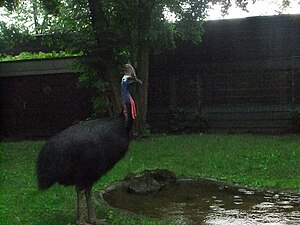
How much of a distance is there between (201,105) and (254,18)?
2.64m

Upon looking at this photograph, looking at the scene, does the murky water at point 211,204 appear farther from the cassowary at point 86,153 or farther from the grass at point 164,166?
the cassowary at point 86,153

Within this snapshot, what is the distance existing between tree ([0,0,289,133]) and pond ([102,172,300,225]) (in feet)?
16.6

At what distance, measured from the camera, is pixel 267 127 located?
1491cm

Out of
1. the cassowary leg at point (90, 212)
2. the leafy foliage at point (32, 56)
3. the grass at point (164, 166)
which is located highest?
the leafy foliage at point (32, 56)

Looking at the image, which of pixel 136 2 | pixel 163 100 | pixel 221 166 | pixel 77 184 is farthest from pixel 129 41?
pixel 77 184

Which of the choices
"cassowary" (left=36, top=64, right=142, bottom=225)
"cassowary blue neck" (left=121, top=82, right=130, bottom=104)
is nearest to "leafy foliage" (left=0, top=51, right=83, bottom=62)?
"cassowary blue neck" (left=121, top=82, right=130, bottom=104)

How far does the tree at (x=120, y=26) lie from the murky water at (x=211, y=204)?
507 cm

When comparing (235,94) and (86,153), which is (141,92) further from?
(86,153)

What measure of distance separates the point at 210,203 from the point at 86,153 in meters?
2.18

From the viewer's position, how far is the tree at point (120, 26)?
12742 millimetres

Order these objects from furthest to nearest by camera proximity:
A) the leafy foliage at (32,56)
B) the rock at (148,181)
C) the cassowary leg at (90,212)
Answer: the leafy foliage at (32,56)
the rock at (148,181)
the cassowary leg at (90,212)

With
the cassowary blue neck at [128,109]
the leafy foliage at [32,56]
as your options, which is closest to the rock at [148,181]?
the cassowary blue neck at [128,109]

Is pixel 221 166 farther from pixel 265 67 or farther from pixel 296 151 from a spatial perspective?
pixel 265 67

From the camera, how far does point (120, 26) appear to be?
13.1 metres
